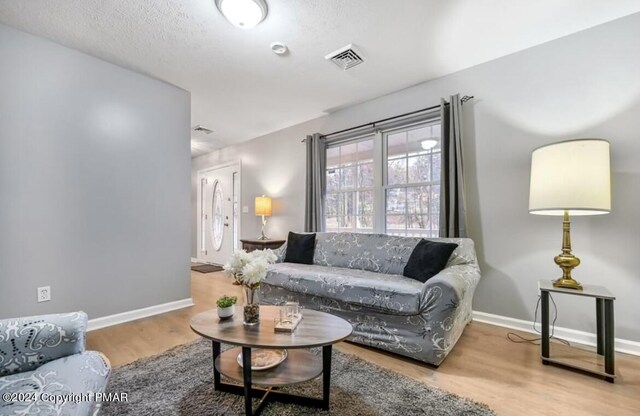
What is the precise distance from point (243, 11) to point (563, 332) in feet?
11.4

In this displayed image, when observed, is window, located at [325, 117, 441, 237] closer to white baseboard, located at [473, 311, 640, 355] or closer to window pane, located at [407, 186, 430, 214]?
window pane, located at [407, 186, 430, 214]

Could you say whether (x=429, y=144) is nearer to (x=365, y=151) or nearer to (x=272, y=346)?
(x=365, y=151)

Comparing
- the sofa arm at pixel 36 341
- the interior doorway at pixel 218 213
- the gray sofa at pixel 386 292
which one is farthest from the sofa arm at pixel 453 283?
the interior doorway at pixel 218 213

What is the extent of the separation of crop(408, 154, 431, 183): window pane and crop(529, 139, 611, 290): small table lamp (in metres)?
1.22

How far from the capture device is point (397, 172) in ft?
11.3

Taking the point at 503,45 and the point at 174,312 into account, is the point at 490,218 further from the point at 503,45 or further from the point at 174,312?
the point at 174,312

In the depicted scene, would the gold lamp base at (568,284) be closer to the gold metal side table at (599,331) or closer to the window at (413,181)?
the gold metal side table at (599,331)

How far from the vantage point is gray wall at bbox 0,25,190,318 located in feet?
7.38

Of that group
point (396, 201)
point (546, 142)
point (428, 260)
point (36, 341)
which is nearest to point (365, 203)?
point (396, 201)

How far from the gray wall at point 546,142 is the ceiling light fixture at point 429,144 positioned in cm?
36

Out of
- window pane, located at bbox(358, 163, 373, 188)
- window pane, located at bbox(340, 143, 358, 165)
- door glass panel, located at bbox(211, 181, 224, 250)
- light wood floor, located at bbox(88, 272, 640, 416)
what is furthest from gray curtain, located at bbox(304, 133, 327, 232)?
door glass panel, located at bbox(211, 181, 224, 250)

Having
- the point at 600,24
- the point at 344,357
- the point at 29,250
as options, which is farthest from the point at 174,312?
the point at 600,24

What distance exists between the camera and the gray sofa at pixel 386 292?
74.6 inches

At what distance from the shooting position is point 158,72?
293cm
